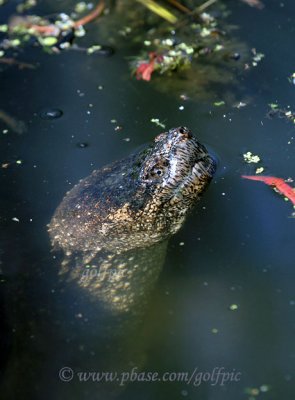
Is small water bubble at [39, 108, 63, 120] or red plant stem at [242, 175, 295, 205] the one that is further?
small water bubble at [39, 108, 63, 120]

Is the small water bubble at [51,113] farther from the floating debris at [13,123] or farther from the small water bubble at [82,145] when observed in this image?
the small water bubble at [82,145]

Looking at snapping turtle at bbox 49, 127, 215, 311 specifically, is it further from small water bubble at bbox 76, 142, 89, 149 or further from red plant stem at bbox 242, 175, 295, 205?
small water bubble at bbox 76, 142, 89, 149

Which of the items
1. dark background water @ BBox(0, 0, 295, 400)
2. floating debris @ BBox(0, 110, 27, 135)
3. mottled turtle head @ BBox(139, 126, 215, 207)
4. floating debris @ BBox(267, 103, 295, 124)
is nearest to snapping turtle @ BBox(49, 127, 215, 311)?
mottled turtle head @ BBox(139, 126, 215, 207)

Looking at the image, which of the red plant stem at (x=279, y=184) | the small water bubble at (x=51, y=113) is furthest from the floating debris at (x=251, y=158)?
the small water bubble at (x=51, y=113)

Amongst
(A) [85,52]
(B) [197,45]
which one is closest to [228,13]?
(B) [197,45]

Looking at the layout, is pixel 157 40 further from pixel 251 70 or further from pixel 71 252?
pixel 71 252

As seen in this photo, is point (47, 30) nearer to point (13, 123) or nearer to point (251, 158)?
point (13, 123)

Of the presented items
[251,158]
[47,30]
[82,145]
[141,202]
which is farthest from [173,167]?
[47,30]

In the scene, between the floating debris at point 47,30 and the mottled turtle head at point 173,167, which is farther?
the floating debris at point 47,30
